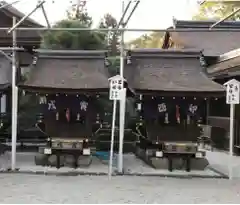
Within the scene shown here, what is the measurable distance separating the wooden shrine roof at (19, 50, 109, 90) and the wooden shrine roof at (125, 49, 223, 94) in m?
0.86

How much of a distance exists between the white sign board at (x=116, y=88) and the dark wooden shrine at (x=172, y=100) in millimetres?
865

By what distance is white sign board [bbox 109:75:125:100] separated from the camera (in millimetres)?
10797

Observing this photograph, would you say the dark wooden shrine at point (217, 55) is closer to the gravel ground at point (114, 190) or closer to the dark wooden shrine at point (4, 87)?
the gravel ground at point (114, 190)

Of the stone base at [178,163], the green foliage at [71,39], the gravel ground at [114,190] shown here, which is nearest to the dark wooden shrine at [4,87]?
the green foliage at [71,39]

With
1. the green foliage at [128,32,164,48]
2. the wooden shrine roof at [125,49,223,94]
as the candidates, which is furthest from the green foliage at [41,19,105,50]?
the green foliage at [128,32,164,48]

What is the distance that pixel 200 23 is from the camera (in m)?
22.5

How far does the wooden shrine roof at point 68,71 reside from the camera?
11.6m

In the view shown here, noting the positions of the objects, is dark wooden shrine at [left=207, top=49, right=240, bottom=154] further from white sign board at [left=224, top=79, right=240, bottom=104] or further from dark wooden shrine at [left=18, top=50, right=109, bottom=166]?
dark wooden shrine at [left=18, top=50, right=109, bottom=166]

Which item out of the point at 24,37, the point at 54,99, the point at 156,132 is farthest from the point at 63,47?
the point at 156,132

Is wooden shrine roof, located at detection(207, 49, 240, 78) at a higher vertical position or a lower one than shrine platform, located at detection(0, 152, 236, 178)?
higher

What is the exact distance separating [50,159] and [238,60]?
7.39 meters

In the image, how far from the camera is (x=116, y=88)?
10836mm

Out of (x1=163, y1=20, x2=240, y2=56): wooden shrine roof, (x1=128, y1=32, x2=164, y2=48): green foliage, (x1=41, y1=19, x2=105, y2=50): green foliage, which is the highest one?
(x1=128, y1=32, x2=164, y2=48): green foliage

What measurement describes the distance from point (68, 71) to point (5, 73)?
2156 millimetres
